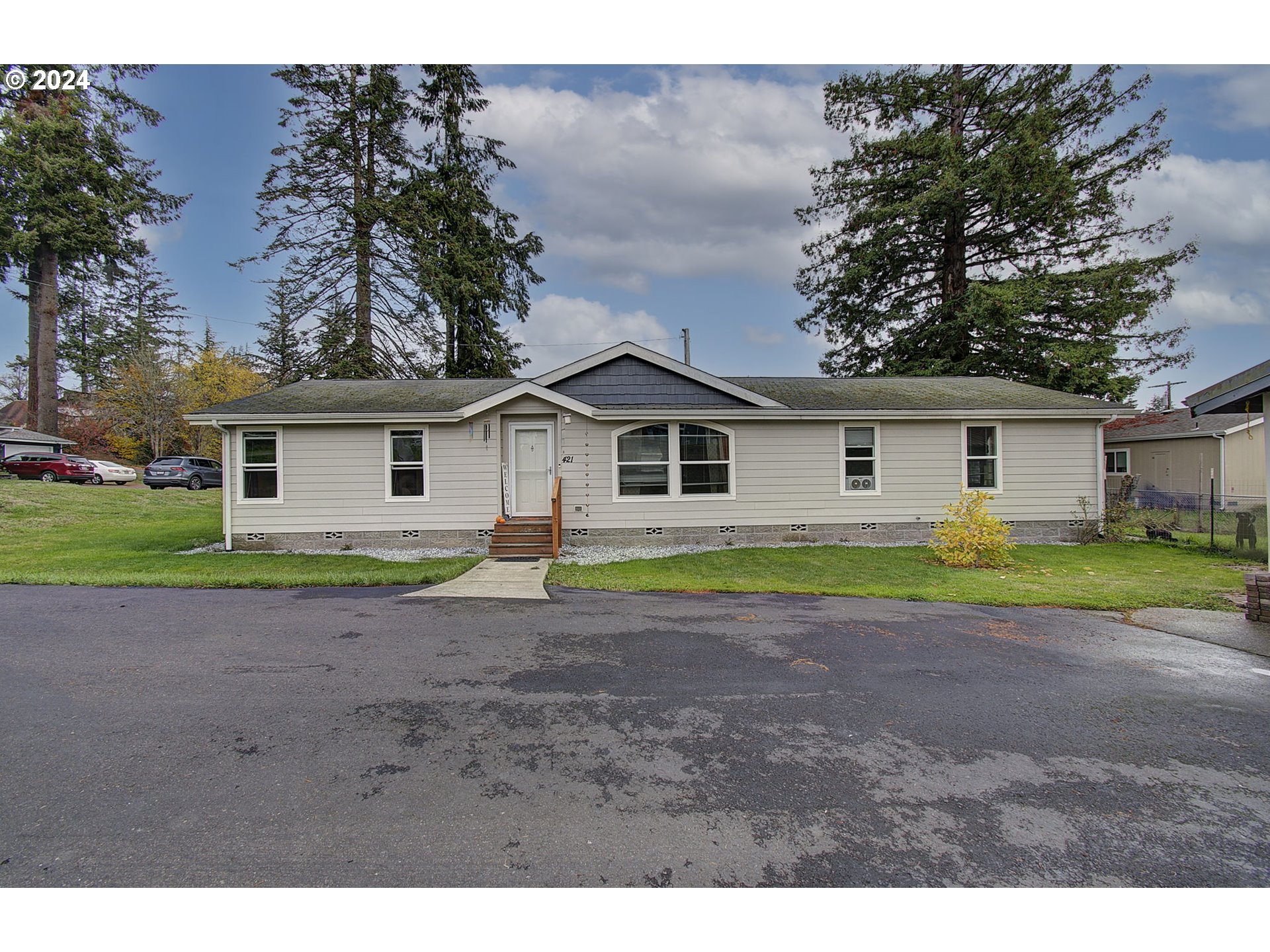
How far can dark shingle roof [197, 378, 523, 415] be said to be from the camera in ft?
36.7

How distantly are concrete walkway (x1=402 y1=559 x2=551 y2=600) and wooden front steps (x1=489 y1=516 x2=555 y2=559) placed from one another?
23.1 inches

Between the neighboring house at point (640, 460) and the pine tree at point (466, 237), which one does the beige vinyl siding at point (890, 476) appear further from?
the pine tree at point (466, 237)

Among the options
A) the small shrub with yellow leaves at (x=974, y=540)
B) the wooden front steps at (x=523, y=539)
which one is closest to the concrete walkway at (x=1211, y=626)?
Result: the small shrub with yellow leaves at (x=974, y=540)

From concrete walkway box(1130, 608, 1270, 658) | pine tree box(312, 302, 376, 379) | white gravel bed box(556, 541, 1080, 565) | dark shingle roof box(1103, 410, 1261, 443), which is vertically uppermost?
pine tree box(312, 302, 376, 379)

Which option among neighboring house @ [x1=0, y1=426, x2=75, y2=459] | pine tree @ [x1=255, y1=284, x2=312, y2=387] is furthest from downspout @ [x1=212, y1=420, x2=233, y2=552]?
neighboring house @ [x1=0, y1=426, x2=75, y2=459]

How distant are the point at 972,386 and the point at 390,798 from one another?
15.8 m

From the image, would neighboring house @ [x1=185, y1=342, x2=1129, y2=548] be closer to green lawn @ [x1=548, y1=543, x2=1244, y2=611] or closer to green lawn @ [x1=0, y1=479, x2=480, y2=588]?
green lawn @ [x1=548, y1=543, x2=1244, y2=611]

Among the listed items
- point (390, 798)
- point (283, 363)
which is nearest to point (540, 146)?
point (283, 363)

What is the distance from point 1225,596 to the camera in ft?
22.9

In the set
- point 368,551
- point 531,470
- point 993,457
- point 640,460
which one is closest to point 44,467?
point 368,551

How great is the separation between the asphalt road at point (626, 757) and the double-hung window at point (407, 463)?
5904mm

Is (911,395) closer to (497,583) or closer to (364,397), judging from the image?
(497,583)

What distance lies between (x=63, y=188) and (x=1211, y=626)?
1515 inches

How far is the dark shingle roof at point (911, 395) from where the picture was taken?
1202cm
